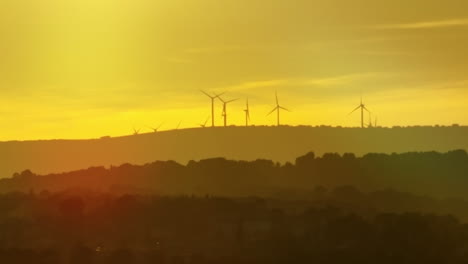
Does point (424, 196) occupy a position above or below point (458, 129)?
below

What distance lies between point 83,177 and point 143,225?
31212mm

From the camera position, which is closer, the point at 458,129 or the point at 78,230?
Result: the point at 78,230

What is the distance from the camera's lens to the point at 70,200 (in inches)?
2219

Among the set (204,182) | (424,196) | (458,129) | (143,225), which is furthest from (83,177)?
(458,129)

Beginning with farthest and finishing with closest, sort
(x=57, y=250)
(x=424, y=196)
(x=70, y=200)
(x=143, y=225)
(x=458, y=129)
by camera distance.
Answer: (x=458, y=129) → (x=424, y=196) → (x=70, y=200) → (x=143, y=225) → (x=57, y=250)

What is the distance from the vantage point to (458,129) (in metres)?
140

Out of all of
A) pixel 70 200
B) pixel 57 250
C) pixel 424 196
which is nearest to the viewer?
pixel 57 250

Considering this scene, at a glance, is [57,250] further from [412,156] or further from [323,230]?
[412,156]

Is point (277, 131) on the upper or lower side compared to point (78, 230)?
upper

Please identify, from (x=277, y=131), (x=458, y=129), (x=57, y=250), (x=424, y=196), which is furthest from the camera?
(x=277, y=131)

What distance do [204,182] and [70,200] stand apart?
2308 cm

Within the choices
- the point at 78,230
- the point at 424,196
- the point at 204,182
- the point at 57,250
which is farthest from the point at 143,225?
the point at 204,182

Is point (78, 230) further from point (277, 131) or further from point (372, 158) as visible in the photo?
point (277, 131)

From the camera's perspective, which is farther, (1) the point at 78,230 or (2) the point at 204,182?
(2) the point at 204,182
